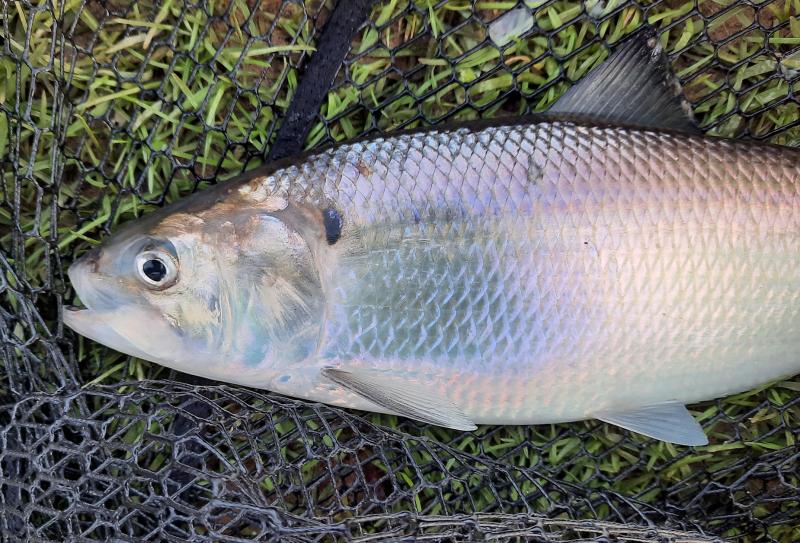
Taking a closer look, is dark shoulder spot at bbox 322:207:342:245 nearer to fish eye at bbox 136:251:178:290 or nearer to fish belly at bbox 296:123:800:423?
fish belly at bbox 296:123:800:423

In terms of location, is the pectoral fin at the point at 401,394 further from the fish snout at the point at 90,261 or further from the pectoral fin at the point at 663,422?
the fish snout at the point at 90,261

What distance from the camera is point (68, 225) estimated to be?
1.76 metres

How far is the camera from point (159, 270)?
4.65 feet

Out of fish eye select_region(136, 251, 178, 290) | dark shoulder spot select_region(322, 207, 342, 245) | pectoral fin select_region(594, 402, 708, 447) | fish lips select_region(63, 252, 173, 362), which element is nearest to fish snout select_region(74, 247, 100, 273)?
fish lips select_region(63, 252, 173, 362)

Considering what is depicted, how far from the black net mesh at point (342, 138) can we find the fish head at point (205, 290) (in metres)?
0.18

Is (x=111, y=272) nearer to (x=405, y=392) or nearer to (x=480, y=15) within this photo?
(x=405, y=392)

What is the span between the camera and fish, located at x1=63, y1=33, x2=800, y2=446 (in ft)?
4.76

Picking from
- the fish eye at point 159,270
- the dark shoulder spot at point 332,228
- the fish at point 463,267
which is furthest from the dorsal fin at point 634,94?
the fish eye at point 159,270

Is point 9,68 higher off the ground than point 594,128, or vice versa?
point 594,128

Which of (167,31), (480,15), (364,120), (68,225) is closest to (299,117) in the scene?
(364,120)

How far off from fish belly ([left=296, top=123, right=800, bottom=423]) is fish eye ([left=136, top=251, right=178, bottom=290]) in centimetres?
35

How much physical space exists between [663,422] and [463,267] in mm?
672

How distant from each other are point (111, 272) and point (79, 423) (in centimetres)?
34

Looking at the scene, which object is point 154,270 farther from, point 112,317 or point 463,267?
point 463,267
